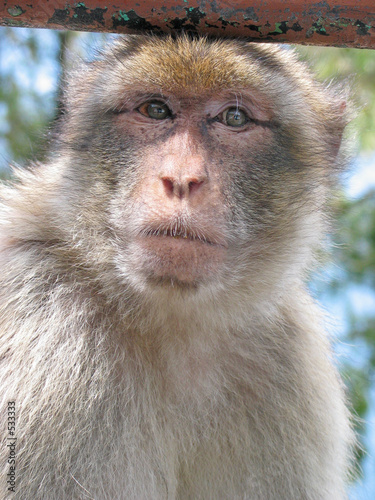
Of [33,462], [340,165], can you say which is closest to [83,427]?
[33,462]

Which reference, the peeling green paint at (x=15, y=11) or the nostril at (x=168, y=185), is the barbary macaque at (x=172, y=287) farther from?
the peeling green paint at (x=15, y=11)

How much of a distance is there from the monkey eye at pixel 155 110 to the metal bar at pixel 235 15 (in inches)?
21.6

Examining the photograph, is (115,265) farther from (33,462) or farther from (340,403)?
(340,403)

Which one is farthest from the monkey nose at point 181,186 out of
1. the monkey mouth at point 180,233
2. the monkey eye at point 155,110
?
the monkey eye at point 155,110

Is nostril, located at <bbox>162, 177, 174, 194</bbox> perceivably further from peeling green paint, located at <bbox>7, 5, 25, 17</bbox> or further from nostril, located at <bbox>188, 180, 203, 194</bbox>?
peeling green paint, located at <bbox>7, 5, 25, 17</bbox>

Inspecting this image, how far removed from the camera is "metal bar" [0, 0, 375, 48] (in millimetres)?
1842

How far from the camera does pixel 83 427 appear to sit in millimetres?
2246

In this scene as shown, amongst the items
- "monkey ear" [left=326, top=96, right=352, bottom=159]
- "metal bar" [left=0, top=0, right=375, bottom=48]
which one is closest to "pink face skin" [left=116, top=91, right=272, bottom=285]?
"metal bar" [left=0, top=0, right=375, bottom=48]

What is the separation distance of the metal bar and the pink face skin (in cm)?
48

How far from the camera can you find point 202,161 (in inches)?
87.7

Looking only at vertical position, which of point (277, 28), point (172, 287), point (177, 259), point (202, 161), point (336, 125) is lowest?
point (172, 287)

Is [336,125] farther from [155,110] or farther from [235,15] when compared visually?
[235,15]

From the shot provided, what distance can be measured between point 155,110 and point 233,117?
308mm

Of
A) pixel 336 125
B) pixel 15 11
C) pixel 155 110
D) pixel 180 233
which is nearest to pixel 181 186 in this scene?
pixel 180 233
